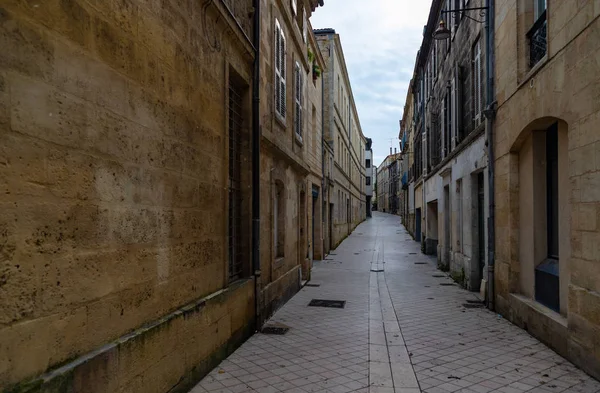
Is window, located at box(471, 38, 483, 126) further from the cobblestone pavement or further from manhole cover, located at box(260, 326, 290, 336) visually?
manhole cover, located at box(260, 326, 290, 336)

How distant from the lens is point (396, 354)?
562 centimetres

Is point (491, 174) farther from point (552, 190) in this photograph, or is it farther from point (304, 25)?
point (304, 25)

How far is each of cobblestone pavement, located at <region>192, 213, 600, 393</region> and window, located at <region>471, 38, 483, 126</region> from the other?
14.0 feet

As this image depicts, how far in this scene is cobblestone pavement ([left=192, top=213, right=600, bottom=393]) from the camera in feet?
15.0

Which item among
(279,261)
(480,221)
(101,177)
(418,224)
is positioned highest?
(101,177)

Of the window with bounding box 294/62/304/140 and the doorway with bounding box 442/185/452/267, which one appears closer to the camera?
the window with bounding box 294/62/304/140

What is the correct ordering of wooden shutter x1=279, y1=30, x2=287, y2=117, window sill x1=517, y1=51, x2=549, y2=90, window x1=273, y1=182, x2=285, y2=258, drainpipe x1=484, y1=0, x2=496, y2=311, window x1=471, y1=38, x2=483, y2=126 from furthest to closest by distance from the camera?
window x1=471, y1=38, x2=483, y2=126 → window x1=273, y1=182, x2=285, y2=258 → wooden shutter x1=279, y1=30, x2=287, y2=117 → drainpipe x1=484, y1=0, x2=496, y2=311 → window sill x1=517, y1=51, x2=549, y2=90

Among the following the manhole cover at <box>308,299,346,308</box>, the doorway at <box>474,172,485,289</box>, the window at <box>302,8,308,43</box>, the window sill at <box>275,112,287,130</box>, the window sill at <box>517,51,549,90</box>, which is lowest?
the manhole cover at <box>308,299,346,308</box>

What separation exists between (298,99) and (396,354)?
712cm

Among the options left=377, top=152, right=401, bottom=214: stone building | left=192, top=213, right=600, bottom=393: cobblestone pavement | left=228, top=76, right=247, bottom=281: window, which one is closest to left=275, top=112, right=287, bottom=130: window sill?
left=228, top=76, right=247, bottom=281: window

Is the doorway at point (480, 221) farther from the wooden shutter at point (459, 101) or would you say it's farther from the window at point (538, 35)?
the window at point (538, 35)

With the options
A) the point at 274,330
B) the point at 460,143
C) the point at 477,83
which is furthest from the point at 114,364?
the point at 460,143

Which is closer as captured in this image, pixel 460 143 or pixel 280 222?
pixel 280 222

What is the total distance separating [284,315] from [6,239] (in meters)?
6.08
